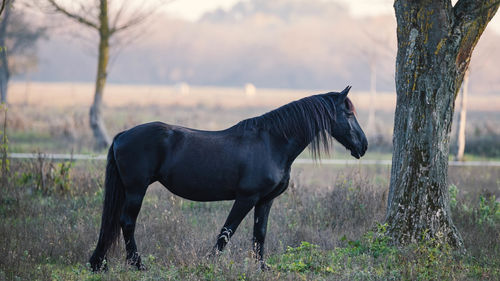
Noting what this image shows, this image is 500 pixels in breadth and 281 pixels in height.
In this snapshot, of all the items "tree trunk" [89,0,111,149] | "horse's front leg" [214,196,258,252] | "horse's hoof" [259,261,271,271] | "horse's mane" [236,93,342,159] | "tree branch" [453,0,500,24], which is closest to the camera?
"horse's front leg" [214,196,258,252]

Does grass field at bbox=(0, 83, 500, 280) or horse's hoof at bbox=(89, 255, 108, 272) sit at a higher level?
grass field at bbox=(0, 83, 500, 280)

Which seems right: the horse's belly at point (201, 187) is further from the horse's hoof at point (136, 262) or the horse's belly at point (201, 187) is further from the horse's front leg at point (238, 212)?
the horse's hoof at point (136, 262)

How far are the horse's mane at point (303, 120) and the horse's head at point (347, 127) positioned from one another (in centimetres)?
7

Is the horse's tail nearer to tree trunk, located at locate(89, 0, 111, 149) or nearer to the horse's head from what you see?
the horse's head

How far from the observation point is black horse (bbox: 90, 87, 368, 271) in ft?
19.0

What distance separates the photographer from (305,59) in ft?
515

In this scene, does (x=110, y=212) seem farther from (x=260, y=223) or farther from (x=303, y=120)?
(x=303, y=120)

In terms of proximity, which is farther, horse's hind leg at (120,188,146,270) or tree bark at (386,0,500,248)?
tree bark at (386,0,500,248)

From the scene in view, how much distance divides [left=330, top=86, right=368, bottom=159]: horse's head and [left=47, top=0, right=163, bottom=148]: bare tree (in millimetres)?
11862

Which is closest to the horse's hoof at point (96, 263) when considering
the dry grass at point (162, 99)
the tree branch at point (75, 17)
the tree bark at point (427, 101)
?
the tree bark at point (427, 101)

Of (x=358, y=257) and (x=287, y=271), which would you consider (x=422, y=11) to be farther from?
(x=287, y=271)

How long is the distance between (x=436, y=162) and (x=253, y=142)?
2351 mm

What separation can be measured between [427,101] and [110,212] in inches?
158

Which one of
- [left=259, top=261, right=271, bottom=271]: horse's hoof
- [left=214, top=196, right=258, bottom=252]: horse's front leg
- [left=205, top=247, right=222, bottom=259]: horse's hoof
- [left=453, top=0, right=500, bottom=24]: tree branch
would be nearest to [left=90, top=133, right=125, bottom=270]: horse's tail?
[left=205, top=247, right=222, bottom=259]: horse's hoof
